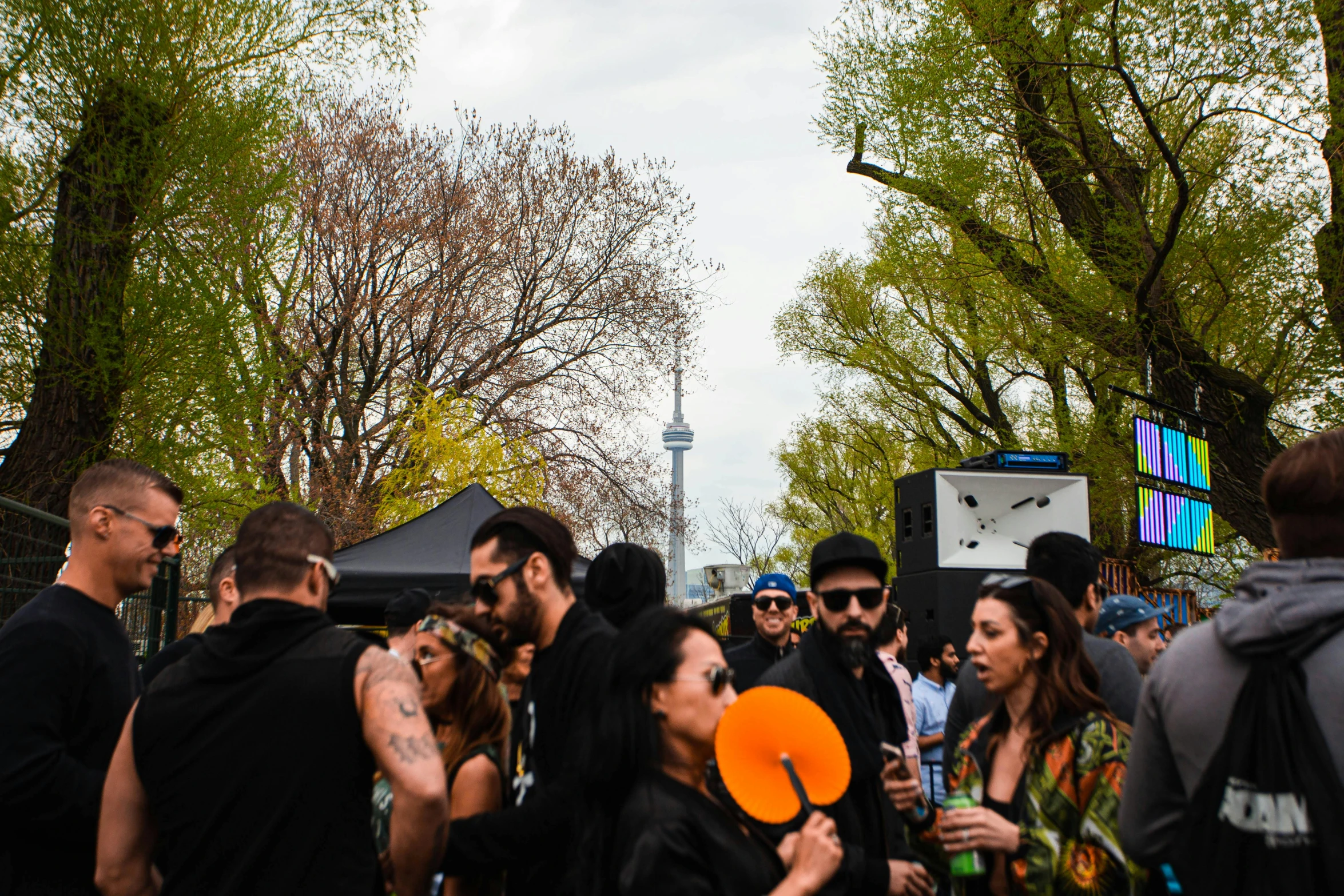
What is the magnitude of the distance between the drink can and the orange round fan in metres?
0.87

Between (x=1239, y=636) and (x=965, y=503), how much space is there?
9.84 m

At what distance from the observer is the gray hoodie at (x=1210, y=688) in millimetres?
2100

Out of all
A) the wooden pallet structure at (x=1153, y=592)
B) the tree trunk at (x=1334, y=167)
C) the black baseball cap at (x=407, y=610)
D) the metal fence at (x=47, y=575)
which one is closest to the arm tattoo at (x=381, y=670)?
the black baseball cap at (x=407, y=610)

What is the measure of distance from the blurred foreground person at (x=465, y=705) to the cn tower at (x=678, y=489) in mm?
21335

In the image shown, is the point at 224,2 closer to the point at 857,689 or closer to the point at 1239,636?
the point at 857,689

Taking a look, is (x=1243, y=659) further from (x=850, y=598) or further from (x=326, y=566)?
(x=326, y=566)

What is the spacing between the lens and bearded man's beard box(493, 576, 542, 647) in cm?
316

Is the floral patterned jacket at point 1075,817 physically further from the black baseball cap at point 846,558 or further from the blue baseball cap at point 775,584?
the blue baseball cap at point 775,584

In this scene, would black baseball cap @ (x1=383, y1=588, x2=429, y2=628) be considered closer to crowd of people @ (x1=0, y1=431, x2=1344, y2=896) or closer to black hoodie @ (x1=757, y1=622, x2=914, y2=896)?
crowd of people @ (x1=0, y1=431, x2=1344, y2=896)

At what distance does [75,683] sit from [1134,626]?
4.44 meters

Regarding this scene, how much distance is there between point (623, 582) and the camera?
4055mm

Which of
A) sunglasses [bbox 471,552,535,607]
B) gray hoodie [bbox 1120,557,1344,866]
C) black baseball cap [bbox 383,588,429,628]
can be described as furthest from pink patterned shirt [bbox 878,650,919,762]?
black baseball cap [bbox 383,588,429,628]

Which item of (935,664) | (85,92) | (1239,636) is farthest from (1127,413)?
(1239,636)

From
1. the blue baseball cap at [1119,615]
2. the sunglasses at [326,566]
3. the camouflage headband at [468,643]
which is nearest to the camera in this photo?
the sunglasses at [326,566]
